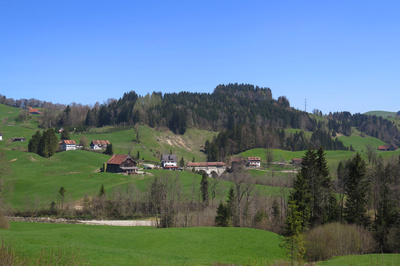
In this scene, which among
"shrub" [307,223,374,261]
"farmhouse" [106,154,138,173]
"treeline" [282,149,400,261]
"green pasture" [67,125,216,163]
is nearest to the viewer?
"shrub" [307,223,374,261]

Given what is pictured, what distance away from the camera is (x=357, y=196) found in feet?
158

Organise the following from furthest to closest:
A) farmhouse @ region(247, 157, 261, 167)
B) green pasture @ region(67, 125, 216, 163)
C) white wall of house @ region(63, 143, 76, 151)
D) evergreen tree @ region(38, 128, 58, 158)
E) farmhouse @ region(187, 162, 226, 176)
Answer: green pasture @ region(67, 125, 216, 163)
farmhouse @ region(247, 157, 261, 167)
white wall of house @ region(63, 143, 76, 151)
farmhouse @ region(187, 162, 226, 176)
evergreen tree @ region(38, 128, 58, 158)

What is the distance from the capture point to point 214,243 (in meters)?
40.3

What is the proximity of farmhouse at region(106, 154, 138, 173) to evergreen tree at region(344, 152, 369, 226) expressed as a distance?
75915 millimetres

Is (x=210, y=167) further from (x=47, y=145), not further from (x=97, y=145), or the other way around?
(x=47, y=145)

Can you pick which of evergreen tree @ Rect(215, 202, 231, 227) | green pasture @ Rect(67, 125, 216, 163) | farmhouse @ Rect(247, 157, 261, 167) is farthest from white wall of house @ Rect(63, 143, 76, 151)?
evergreen tree @ Rect(215, 202, 231, 227)

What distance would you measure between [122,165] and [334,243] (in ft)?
277

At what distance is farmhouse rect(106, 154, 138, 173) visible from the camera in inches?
4299

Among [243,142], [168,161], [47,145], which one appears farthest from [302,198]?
[243,142]

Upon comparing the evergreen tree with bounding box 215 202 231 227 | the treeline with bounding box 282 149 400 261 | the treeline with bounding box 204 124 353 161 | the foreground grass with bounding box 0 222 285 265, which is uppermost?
the treeline with bounding box 204 124 353 161

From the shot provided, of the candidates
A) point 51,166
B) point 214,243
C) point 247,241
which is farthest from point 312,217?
point 51,166

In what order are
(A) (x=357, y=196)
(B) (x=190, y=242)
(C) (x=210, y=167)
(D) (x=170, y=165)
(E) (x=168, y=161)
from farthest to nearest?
(C) (x=210, y=167)
(E) (x=168, y=161)
(D) (x=170, y=165)
(A) (x=357, y=196)
(B) (x=190, y=242)

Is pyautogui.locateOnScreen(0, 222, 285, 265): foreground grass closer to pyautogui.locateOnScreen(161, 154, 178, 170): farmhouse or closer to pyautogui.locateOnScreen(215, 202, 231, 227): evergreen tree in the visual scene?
pyautogui.locateOnScreen(215, 202, 231, 227): evergreen tree

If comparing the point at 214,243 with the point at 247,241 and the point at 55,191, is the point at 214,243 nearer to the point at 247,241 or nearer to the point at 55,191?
the point at 247,241
